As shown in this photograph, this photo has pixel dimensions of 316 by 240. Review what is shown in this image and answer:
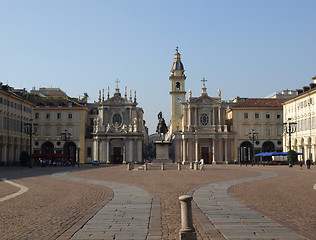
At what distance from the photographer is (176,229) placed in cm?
1111

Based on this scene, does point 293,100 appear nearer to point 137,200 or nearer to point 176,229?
point 137,200

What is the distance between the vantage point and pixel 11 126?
74.8 m

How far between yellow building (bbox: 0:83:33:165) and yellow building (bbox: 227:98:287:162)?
46135 millimetres

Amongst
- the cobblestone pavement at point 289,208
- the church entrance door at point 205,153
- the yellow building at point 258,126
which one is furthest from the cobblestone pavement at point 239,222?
the church entrance door at point 205,153

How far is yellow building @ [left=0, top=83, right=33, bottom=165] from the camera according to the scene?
233ft

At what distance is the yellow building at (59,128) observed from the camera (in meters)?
99.0

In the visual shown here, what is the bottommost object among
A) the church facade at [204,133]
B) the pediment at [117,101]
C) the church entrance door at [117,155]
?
the church entrance door at [117,155]

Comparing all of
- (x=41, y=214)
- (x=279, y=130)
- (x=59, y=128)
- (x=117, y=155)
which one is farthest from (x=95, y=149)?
(x=41, y=214)

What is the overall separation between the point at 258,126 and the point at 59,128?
45.4m

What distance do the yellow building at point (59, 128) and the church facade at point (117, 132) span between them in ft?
11.2

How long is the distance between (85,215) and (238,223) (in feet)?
15.7

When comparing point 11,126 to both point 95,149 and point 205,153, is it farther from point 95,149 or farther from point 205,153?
point 205,153

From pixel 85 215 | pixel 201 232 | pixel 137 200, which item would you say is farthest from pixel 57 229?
pixel 137 200

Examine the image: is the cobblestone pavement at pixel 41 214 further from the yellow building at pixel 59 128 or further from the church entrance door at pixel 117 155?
the church entrance door at pixel 117 155
